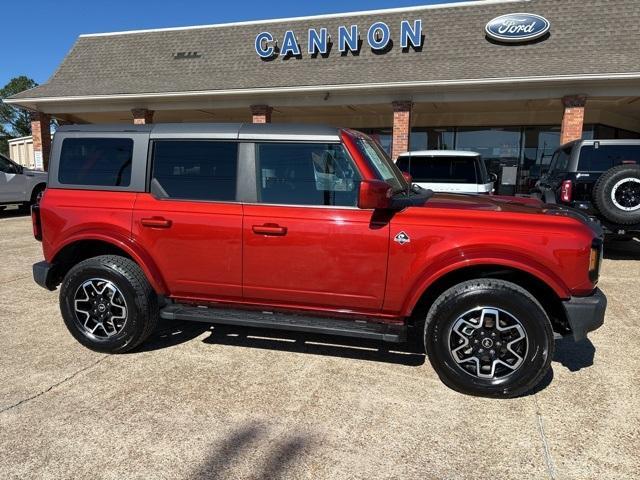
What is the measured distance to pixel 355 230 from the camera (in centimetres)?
335

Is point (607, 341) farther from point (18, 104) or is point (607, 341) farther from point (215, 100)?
point (18, 104)

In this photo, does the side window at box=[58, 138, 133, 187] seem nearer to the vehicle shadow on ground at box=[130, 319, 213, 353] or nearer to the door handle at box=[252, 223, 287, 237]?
the door handle at box=[252, 223, 287, 237]

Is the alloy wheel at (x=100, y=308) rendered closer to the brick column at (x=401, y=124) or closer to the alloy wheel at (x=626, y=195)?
the alloy wheel at (x=626, y=195)

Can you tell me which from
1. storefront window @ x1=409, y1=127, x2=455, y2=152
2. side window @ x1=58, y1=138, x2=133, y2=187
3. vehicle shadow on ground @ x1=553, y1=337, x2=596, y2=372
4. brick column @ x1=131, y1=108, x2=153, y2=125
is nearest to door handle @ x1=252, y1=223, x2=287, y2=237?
side window @ x1=58, y1=138, x2=133, y2=187

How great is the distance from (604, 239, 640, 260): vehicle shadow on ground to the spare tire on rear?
1.30m

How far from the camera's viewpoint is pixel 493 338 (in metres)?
3.23

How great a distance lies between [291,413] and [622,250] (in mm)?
8204

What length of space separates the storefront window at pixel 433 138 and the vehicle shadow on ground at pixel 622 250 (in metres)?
8.11

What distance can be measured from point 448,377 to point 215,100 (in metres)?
12.9

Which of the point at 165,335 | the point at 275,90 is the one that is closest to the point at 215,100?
the point at 275,90

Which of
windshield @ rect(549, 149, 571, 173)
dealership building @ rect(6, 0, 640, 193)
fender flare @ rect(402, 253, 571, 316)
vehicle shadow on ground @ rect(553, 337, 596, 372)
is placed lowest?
vehicle shadow on ground @ rect(553, 337, 596, 372)

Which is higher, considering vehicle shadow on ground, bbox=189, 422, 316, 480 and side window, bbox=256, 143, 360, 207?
side window, bbox=256, 143, 360, 207

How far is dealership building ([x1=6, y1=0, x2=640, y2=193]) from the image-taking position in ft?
38.6

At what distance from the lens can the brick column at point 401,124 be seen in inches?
504
